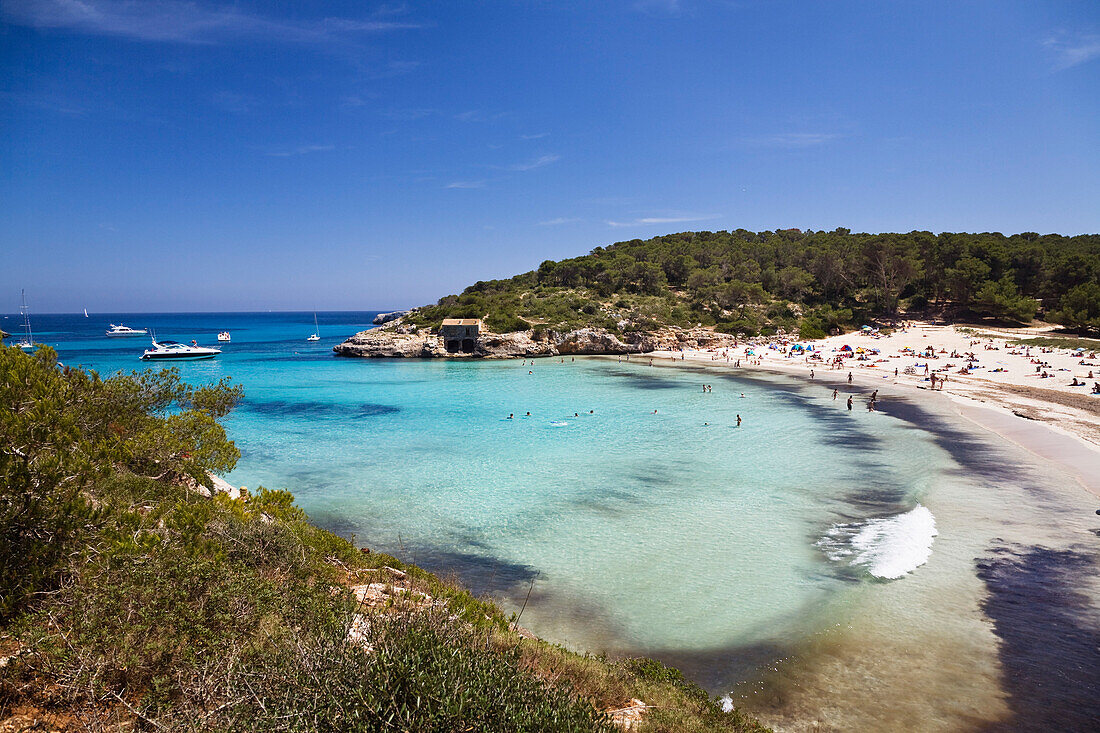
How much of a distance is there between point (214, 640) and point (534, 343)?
61692mm

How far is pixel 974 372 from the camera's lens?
4050cm

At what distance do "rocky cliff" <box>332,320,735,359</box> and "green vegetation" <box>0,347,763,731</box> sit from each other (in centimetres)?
5692

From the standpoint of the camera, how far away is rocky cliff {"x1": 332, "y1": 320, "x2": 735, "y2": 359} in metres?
65.1

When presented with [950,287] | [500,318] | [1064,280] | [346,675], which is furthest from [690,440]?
[1064,280]

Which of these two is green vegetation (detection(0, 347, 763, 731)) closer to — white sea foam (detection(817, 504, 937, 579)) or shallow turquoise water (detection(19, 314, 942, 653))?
shallow turquoise water (detection(19, 314, 942, 653))

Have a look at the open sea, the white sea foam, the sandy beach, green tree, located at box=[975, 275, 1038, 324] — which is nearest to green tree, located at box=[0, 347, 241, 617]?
the open sea

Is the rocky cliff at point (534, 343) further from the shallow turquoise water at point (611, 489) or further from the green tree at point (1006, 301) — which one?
the green tree at point (1006, 301)

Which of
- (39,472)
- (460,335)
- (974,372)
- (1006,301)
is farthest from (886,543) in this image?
(1006,301)

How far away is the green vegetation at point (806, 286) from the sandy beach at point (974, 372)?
6.10 metres

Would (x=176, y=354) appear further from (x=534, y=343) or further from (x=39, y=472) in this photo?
(x=39, y=472)

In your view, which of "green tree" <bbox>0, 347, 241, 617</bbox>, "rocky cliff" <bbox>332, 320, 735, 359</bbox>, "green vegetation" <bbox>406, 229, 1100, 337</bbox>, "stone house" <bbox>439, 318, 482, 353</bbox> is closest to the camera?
"green tree" <bbox>0, 347, 241, 617</bbox>

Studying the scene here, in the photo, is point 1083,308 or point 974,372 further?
point 1083,308

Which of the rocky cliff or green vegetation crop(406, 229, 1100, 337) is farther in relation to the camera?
the rocky cliff

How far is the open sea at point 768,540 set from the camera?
8.27 m
